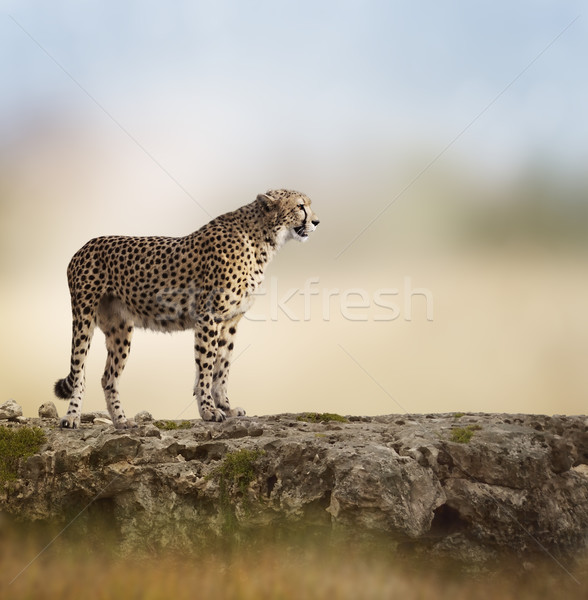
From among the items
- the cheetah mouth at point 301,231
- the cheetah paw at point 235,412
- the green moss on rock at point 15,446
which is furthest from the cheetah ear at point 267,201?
the green moss on rock at point 15,446

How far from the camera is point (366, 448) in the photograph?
8.53m

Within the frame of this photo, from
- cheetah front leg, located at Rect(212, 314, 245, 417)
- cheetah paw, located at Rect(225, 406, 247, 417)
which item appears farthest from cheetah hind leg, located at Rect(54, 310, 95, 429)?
cheetah paw, located at Rect(225, 406, 247, 417)

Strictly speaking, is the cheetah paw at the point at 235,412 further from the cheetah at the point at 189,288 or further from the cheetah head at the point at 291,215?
the cheetah head at the point at 291,215

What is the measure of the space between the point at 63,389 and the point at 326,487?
4925 millimetres

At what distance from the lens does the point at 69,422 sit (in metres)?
10.3

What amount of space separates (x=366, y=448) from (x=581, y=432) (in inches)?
126

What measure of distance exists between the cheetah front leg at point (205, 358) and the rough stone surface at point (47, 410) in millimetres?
2664

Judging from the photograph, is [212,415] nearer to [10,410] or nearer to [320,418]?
[320,418]

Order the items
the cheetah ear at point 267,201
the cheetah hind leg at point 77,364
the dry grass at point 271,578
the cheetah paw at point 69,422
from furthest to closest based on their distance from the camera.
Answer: the cheetah ear at point 267,201, the cheetah hind leg at point 77,364, the cheetah paw at point 69,422, the dry grass at point 271,578

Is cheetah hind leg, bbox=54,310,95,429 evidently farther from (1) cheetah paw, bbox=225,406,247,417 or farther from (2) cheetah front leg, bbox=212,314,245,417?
(1) cheetah paw, bbox=225,406,247,417

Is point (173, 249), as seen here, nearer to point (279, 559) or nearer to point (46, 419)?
point (46, 419)

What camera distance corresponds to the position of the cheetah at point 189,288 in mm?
10953

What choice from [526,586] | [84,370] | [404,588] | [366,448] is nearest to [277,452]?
[366,448]

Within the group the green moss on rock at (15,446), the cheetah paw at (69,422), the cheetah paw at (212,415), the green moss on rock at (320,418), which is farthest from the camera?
the green moss on rock at (320,418)
